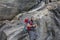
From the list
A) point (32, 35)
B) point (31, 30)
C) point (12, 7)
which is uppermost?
point (12, 7)

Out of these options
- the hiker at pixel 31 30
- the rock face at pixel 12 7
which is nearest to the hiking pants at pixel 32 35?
the hiker at pixel 31 30

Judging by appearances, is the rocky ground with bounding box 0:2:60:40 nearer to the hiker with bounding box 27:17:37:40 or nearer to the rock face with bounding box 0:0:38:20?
the hiker with bounding box 27:17:37:40

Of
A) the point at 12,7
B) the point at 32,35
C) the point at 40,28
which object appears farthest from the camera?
the point at 12,7

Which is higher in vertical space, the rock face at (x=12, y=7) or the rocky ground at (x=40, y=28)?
the rock face at (x=12, y=7)

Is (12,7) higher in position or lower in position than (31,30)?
higher

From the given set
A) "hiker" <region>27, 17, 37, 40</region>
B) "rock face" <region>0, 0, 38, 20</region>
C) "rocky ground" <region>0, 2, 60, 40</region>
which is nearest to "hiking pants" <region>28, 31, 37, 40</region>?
"hiker" <region>27, 17, 37, 40</region>

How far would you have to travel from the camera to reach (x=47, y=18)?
8164mm

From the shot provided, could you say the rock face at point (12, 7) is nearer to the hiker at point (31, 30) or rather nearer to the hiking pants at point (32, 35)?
the hiker at point (31, 30)

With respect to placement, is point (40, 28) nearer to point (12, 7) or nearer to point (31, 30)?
point (31, 30)

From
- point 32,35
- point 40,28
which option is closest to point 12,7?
point 40,28

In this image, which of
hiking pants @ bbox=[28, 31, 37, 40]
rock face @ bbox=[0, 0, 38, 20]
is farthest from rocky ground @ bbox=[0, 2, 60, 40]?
rock face @ bbox=[0, 0, 38, 20]

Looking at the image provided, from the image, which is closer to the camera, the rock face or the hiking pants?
the hiking pants

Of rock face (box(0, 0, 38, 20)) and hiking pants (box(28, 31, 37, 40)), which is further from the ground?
rock face (box(0, 0, 38, 20))

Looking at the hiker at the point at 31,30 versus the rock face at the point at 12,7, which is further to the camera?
the rock face at the point at 12,7
